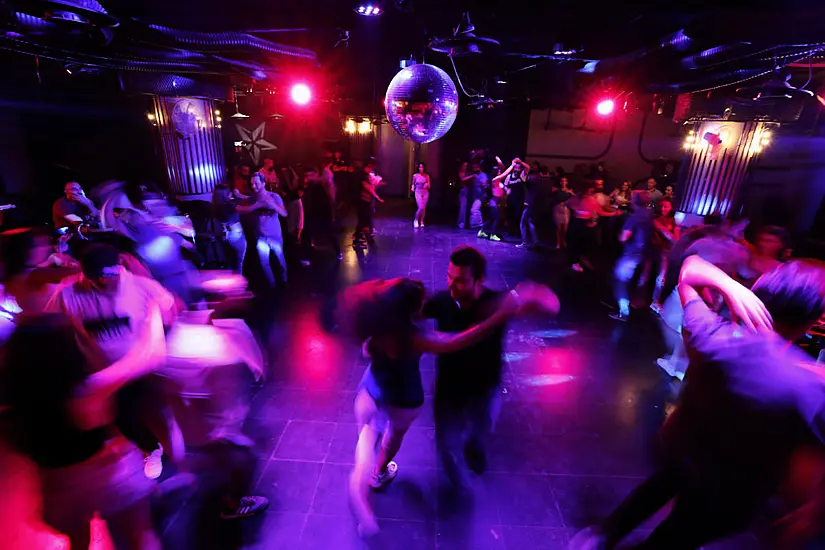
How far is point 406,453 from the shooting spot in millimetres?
2980

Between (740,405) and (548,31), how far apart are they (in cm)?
475

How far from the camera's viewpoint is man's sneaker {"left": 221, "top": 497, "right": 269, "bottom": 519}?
7.93 ft

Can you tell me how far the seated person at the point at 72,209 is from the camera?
4.96 m

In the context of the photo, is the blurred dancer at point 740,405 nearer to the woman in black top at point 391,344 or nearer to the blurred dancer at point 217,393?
the woman in black top at point 391,344

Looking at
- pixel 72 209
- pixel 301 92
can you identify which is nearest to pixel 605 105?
pixel 301 92

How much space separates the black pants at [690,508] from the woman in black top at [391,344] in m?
0.92

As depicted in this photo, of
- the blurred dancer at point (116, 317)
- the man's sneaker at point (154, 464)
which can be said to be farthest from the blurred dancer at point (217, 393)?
the man's sneaker at point (154, 464)

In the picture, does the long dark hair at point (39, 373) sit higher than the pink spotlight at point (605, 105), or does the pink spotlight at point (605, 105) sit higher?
the pink spotlight at point (605, 105)

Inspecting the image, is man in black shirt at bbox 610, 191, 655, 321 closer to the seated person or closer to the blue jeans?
the blue jeans

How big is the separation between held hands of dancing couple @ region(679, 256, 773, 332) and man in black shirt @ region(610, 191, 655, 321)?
350 cm

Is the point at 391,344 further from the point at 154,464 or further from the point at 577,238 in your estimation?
the point at 577,238

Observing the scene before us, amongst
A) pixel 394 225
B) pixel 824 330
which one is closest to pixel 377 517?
pixel 824 330

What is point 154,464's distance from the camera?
9.04 ft

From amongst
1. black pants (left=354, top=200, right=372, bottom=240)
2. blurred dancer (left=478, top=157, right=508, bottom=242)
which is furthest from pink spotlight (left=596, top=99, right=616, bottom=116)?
black pants (left=354, top=200, right=372, bottom=240)
